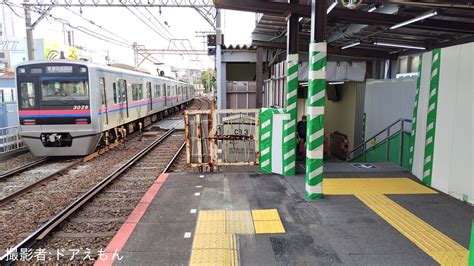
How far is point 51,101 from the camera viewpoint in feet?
32.1

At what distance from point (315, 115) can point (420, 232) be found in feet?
7.30

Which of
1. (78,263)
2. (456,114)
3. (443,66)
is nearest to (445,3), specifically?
(443,66)

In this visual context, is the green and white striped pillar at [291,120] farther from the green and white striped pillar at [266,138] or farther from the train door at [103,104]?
the train door at [103,104]

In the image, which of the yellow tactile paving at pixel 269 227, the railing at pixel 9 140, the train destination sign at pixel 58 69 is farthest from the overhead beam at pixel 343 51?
the railing at pixel 9 140

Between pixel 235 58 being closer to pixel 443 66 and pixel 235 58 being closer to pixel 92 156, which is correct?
pixel 92 156

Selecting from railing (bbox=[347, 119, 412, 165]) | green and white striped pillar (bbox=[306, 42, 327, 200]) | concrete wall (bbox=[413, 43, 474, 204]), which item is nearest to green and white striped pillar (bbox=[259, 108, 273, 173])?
green and white striped pillar (bbox=[306, 42, 327, 200])

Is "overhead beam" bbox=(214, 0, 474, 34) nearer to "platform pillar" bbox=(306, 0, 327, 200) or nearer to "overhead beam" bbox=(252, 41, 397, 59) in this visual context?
"platform pillar" bbox=(306, 0, 327, 200)

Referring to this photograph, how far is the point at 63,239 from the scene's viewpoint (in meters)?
4.87

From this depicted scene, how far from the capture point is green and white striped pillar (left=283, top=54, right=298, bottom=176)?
6945 mm

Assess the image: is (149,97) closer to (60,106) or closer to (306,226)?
(60,106)

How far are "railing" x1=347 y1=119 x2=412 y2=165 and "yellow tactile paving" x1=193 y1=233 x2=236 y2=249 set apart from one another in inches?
244

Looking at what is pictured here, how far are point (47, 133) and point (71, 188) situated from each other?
3.32 meters

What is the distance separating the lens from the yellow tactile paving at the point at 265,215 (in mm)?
4755

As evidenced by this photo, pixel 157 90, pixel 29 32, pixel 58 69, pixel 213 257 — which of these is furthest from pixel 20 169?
pixel 157 90
